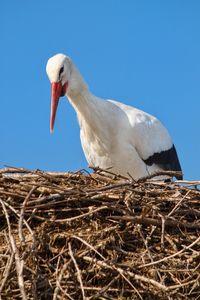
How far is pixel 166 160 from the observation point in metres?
8.84

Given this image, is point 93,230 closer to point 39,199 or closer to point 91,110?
point 39,199

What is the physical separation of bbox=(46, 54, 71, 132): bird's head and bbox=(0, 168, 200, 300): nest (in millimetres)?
2237

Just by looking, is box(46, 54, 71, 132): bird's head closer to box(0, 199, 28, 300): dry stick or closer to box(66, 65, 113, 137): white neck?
box(66, 65, 113, 137): white neck

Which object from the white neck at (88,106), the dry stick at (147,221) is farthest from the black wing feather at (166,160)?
the dry stick at (147,221)

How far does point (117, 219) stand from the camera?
18.1 feet

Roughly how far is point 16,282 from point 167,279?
3.04 ft

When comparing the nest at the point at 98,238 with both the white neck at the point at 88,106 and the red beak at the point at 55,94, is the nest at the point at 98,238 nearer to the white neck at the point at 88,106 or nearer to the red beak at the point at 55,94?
the red beak at the point at 55,94

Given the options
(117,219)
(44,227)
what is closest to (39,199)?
(44,227)

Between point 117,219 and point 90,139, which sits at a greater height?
point 90,139

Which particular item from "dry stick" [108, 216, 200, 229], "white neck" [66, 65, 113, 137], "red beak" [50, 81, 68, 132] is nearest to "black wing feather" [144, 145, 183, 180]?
"white neck" [66, 65, 113, 137]

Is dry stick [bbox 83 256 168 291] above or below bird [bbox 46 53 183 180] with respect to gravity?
below

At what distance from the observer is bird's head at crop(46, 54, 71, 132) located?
796 cm

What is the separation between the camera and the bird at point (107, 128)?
26.8 feet

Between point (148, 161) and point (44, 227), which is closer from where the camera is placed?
point (44, 227)
